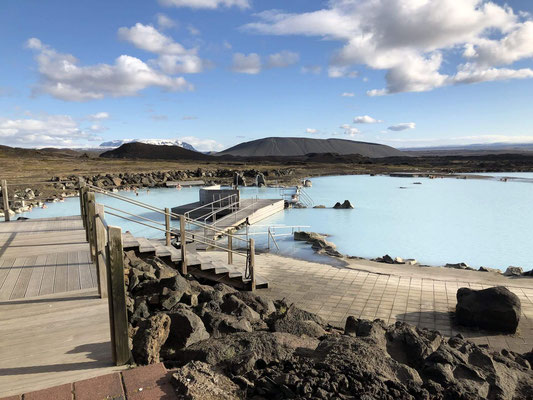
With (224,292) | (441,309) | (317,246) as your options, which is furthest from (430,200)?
(224,292)

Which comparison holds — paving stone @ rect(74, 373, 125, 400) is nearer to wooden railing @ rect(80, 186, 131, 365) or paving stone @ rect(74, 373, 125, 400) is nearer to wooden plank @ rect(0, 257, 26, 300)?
wooden railing @ rect(80, 186, 131, 365)

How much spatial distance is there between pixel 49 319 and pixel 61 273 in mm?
1443

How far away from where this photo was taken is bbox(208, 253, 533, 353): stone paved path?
6.07m

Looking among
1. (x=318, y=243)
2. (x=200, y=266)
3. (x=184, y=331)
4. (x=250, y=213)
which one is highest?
(x=184, y=331)

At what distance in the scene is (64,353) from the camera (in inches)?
116

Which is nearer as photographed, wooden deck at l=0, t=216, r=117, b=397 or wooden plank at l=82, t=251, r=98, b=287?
wooden deck at l=0, t=216, r=117, b=397

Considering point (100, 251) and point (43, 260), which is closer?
point (100, 251)

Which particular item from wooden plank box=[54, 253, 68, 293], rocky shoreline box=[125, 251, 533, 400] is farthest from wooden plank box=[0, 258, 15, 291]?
rocky shoreline box=[125, 251, 533, 400]

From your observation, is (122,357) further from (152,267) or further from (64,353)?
(152,267)

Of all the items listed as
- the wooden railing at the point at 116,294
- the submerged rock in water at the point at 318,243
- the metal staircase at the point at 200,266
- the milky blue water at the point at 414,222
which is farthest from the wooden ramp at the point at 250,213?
the wooden railing at the point at 116,294

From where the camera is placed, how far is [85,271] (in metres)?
4.94

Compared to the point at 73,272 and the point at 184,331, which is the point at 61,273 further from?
the point at 184,331

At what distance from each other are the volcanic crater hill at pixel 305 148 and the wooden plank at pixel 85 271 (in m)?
158

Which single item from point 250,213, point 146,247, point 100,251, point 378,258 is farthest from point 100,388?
point 250,213
